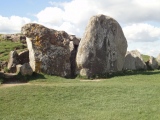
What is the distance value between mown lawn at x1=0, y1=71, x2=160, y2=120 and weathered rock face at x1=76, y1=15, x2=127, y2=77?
529 centimetres

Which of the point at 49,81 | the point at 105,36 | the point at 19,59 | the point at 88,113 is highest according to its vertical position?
the point at 105,36

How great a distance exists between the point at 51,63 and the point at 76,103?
26.0 ft

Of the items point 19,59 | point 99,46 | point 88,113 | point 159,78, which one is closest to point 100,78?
point 99,46

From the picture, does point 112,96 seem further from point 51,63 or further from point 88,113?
point 51,63

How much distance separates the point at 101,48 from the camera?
23750 mm

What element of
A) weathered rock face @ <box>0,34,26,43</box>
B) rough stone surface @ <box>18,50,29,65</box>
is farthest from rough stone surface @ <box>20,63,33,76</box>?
weathered rock face @ <box>0,34,26,43</box>

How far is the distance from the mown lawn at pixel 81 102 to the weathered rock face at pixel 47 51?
16.4 ft

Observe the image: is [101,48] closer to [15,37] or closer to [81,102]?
[81,102]

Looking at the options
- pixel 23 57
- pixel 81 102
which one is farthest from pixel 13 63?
pixel 81 102

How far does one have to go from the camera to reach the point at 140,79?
21000 millimetres

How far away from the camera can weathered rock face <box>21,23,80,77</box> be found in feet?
72.2

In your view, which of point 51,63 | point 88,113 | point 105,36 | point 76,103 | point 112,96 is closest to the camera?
point 88,113

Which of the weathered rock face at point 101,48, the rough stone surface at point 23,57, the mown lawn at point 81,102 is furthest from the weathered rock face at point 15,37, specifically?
the mown lawn at point 81,102

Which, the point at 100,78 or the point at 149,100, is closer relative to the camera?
the point at 149,100
